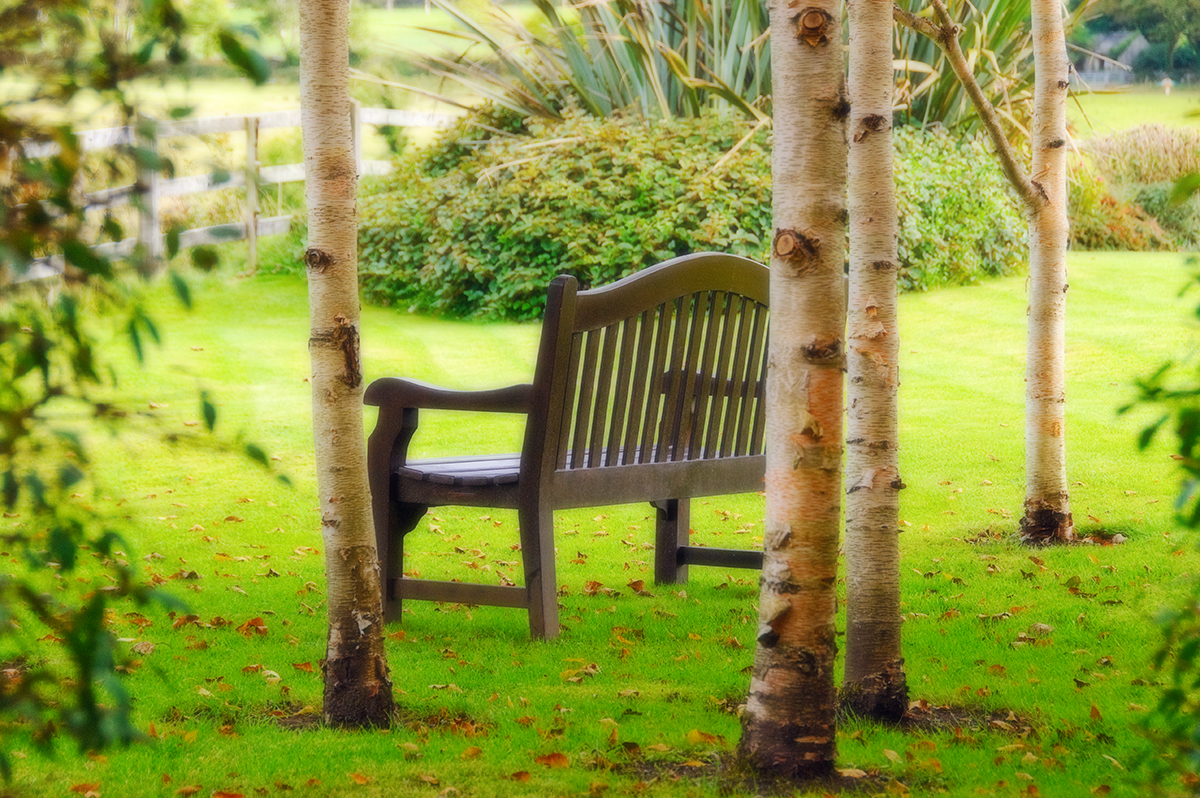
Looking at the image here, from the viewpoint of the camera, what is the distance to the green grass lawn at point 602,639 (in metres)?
3.11

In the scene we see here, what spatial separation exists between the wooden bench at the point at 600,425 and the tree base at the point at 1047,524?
148 centimetres

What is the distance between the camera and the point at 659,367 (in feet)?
15.2

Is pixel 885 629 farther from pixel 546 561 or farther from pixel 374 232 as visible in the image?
pixel 374 232

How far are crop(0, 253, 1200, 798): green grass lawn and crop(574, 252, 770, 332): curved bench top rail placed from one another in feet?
3.86

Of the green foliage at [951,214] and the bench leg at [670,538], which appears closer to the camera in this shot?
the bench leg at [670,538]

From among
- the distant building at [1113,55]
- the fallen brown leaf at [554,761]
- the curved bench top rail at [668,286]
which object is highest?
the distant building at [1113,55]

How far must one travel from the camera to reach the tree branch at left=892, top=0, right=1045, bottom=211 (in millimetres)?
4695

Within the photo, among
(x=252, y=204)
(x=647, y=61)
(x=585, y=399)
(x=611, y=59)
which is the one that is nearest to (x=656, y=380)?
(x=585, y=399)

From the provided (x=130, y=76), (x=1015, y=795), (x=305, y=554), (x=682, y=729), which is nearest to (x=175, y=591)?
(x=305, y=554)

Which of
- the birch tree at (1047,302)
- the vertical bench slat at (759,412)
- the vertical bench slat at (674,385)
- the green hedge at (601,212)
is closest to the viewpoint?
the vertical bench slat at (674,385)

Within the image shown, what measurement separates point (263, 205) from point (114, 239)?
15.5m

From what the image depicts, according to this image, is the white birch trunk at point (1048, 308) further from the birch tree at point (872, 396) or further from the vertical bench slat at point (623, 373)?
the birch tree at point (872, 396)

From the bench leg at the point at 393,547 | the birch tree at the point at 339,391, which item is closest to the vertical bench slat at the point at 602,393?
the bench leg at the point at 393,547

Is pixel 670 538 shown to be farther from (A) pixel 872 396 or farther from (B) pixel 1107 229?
(B) pixel 1107 229
